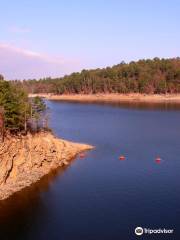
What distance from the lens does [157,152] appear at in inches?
3346

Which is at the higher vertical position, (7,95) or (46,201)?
(7,95)

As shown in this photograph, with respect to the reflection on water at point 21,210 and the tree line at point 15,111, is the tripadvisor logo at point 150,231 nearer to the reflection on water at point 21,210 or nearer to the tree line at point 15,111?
the reflection on water at point 21,210

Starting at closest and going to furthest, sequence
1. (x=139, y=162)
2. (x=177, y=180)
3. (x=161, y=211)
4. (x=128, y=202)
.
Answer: (x=161, y=211) < (x=128, y=202) < (x=177, y=180) < (x=139, y=162)

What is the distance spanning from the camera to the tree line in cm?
6488

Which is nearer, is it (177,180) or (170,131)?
(177,180)

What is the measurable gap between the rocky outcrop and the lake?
6.03 feet

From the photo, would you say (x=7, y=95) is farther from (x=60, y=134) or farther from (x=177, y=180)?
(x=60, y=134)

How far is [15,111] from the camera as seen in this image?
6800cm

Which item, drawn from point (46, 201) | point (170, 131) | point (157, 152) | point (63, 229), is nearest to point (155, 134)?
point (170, 131)

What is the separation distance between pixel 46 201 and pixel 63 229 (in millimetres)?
9624

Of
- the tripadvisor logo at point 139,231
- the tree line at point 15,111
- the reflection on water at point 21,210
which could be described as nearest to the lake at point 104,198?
the reflection on water at point 21,210

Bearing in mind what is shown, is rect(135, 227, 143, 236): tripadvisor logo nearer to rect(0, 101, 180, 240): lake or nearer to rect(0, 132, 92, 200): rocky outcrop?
rect(0, 101, 180, 240): lake

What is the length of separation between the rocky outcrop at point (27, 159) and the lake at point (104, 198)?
6.03 feet

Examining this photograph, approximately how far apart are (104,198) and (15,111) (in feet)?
74.4
